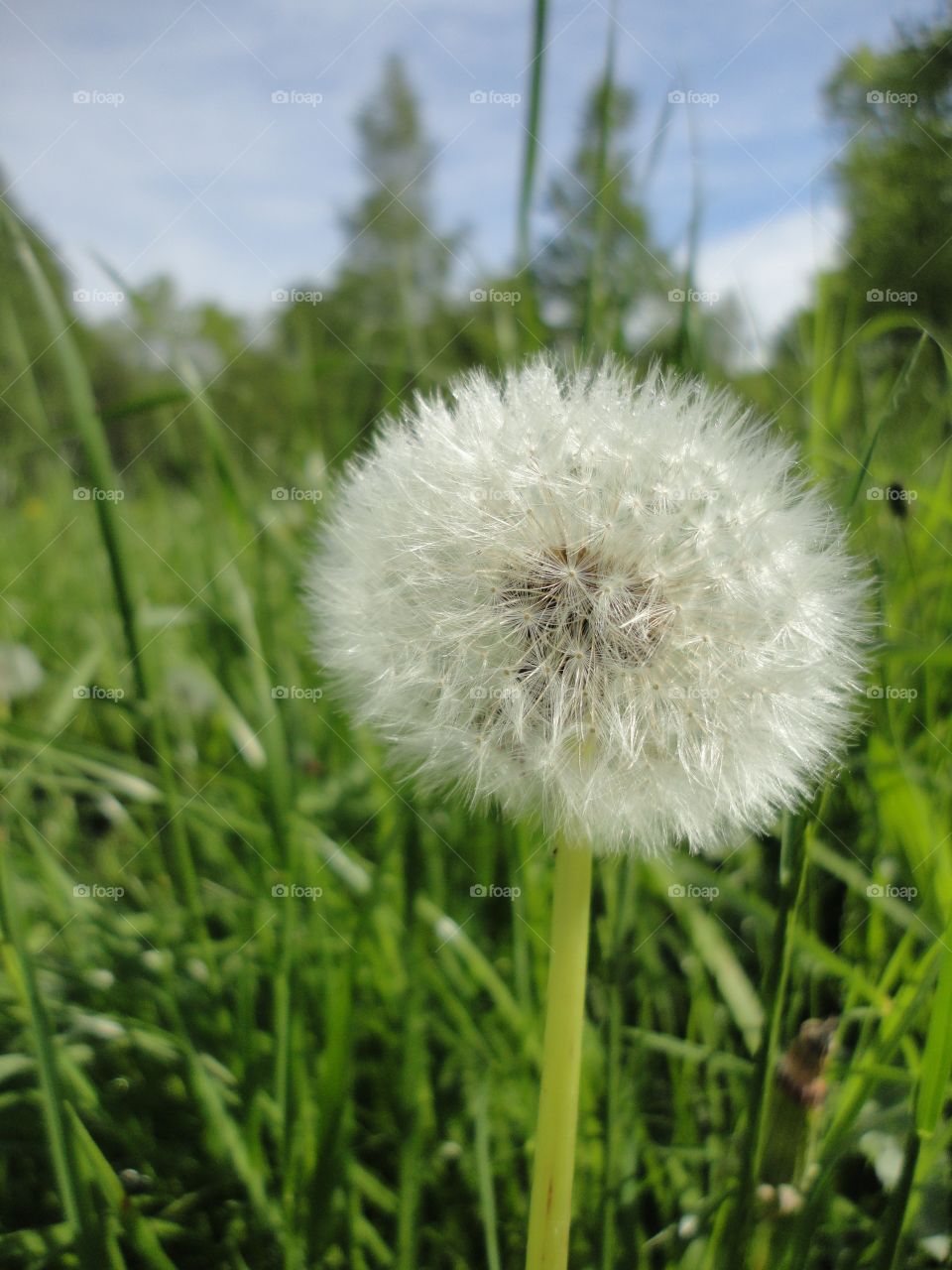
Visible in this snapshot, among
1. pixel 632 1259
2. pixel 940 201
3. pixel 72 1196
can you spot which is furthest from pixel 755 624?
pixel 940 201

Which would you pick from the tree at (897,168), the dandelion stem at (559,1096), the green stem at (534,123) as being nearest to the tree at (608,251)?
the green stem at (534,123)

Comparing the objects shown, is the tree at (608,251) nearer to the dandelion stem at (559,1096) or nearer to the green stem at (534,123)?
the green stem at (534,123)

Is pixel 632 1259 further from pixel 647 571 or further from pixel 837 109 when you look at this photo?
pixel 837 109

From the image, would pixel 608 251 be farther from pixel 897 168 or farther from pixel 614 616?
pixel 897 168

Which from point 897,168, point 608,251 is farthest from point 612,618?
point 897,168

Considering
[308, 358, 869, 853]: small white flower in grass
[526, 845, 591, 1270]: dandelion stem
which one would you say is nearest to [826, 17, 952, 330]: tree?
[308, 358, 869, 853]: small white flower in grass

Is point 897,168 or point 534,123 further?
point 897,168
